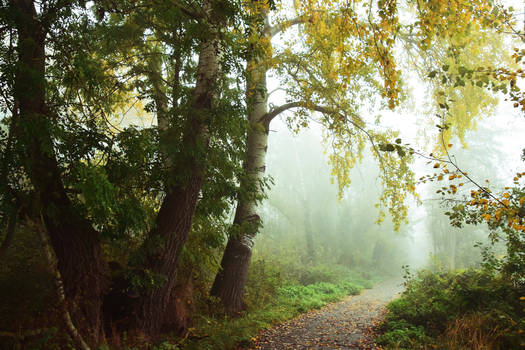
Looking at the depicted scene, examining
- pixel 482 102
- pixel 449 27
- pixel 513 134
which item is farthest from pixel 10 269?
pixel 513 134

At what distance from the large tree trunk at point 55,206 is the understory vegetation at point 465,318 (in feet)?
12.8

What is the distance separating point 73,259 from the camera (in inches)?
130

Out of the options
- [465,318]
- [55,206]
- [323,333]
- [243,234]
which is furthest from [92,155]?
[465,318]

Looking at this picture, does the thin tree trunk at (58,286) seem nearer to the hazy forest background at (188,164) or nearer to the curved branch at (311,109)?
the hazy forest background at (188,164)

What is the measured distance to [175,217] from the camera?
400cm

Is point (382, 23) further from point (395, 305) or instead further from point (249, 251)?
point (395, 305)

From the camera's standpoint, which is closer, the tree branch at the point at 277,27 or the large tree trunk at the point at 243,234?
the large tree trunk at the point at 243,234

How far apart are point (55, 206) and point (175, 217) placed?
1.35 metres

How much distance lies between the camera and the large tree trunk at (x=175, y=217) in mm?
3830

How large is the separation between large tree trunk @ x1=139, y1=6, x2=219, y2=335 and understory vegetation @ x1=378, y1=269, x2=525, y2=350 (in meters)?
3.21

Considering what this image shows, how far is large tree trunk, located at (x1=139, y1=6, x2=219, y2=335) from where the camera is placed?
3.83m

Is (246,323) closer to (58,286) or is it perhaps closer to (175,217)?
(175,217)

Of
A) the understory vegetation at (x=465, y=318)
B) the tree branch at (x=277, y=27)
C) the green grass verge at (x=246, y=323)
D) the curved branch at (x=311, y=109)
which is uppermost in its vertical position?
the tree branch at (x=277, y=27)

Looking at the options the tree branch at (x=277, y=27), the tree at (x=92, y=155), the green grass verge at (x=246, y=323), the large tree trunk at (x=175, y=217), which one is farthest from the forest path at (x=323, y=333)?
the tree branch at (x=277, y=27)
